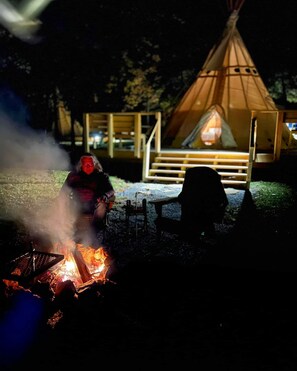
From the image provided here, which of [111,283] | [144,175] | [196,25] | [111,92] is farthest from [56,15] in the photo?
[111,283]

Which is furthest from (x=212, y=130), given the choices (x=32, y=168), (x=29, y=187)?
(x=29, y=187)

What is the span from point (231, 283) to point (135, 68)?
15.7 metres

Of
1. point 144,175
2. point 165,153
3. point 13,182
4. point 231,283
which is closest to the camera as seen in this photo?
point 231,283

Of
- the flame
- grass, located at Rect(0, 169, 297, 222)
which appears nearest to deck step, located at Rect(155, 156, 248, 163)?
grass, located at Rect(0, 169, 297, 222)

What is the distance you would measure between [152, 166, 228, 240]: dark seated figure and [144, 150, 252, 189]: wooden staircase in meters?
5.18

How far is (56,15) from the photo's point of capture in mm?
17031

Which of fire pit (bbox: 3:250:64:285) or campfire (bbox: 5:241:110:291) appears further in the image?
campfire (bbox: 5:241:110:291)

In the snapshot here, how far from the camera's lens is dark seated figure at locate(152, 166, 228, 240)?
5074mm

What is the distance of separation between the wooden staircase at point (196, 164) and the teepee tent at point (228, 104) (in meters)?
1.64

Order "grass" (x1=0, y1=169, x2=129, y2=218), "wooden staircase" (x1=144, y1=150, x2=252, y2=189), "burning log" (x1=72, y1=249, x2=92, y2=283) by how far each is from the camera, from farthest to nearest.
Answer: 1. "wooden staircase" (x1=144, y1=150, x2=252, y2=189)
2. "grass" (x1=0, y1=169, x2=129, y2=218)
3. "burning log" (x1=72, y1=249, x2=92, y2=283)

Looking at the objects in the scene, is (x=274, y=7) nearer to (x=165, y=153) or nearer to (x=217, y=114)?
(x=217, y=114)

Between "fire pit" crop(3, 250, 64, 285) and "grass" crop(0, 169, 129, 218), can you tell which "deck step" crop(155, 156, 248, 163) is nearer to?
"grass" crop(0, 169, 129, 218)

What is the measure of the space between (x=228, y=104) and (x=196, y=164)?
3649 millimetres

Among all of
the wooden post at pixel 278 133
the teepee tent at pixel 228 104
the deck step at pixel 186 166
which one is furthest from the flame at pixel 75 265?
the teepee tent at pixel 228 104
